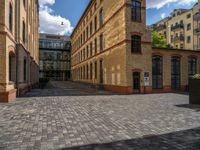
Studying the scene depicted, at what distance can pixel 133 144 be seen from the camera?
16.9ft

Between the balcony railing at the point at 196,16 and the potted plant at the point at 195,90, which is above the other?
the balcony railing at the point at 196,16

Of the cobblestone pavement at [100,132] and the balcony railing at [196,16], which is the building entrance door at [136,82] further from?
the balcony railing at [196,16]

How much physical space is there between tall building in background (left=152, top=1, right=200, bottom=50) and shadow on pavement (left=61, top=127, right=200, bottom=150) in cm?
3907

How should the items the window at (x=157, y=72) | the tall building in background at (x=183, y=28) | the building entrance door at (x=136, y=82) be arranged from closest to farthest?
the building entrance door at (x=136, y=82), the window at (x=157, y=72), the tall building in background at (x=183, y=28)

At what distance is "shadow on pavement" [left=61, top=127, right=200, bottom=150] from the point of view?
4.89 meters

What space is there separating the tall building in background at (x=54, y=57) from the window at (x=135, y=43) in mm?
44338

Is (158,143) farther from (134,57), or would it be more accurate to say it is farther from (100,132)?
(134,57)

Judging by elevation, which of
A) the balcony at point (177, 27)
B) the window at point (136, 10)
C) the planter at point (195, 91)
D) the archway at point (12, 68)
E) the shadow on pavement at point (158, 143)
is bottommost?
the shadow on pavement at point (158, 143)

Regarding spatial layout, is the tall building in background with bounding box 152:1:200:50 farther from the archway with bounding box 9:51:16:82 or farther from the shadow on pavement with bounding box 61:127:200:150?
the shadow on pavement with bounding box 61:127:200:150

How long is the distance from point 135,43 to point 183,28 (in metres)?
31.5

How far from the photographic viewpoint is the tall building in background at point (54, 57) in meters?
59.5

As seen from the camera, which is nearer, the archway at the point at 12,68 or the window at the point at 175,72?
the archway at the point at 12,68

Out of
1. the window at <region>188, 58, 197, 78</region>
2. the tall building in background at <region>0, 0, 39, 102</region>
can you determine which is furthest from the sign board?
the tall building in background at <region>0, 0, 39, 102</region>

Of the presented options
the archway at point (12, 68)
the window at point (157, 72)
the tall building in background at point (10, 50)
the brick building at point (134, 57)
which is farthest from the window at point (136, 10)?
the archway at point (12, 68)
